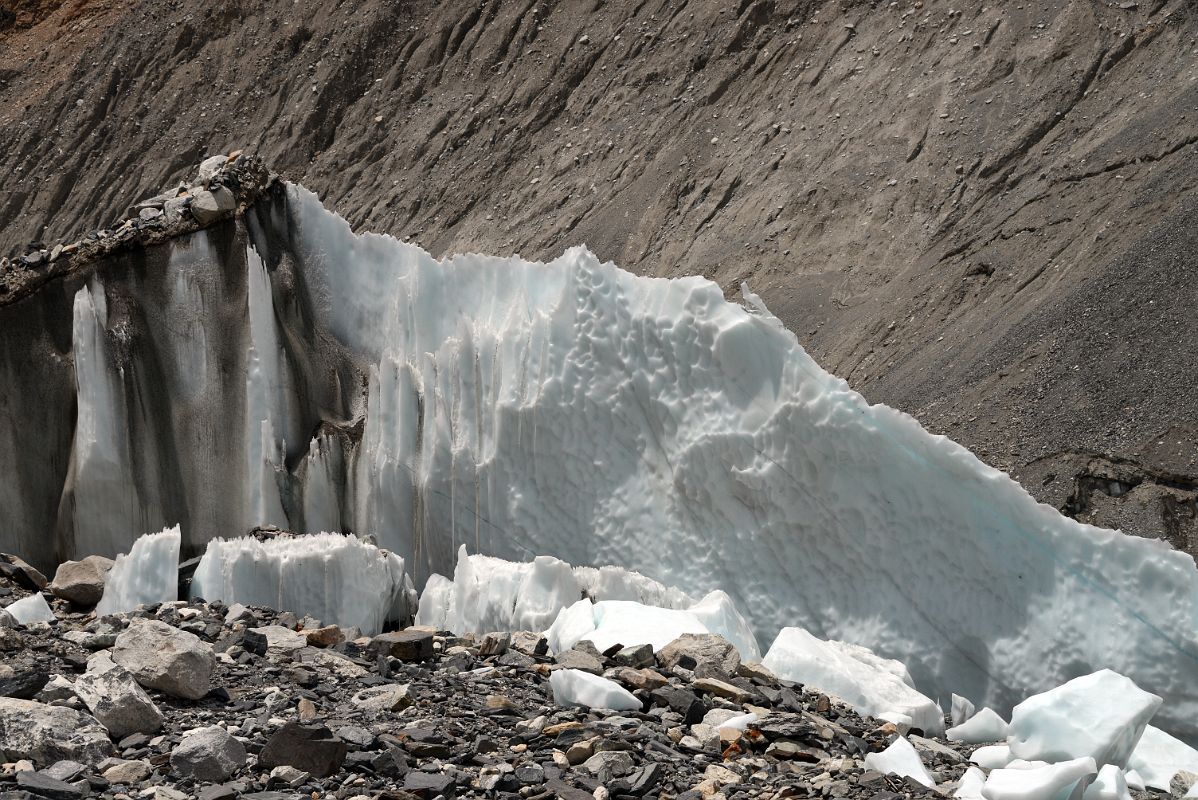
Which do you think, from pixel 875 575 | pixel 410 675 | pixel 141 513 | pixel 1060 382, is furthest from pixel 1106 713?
pixel 1060 382

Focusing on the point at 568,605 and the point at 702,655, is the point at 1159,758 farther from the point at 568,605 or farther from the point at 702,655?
the point at 568,605

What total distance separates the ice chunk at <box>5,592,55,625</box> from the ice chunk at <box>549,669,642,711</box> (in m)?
2.82

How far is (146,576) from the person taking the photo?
7.98 meters

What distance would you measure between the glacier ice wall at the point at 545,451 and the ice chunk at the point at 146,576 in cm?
100

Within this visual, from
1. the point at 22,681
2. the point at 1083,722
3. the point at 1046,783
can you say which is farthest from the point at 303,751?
the point at 1083,722

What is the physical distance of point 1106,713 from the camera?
599 cm

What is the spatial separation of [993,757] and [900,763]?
830 millimetres

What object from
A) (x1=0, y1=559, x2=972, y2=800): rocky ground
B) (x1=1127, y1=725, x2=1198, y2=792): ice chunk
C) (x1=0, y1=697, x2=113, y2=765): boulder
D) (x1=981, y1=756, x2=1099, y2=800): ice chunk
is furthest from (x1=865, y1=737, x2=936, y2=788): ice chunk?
(x1=0, y1=697, x2=113, y2=765): boulder

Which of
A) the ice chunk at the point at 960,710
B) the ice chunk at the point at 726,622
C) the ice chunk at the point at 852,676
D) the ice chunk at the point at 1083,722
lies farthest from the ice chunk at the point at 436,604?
the ice chunk at the point at 1083,722

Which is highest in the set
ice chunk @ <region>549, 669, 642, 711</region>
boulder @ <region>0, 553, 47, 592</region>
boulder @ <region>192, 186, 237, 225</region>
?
boulder @ <region>192, 186, 237, 225</region>

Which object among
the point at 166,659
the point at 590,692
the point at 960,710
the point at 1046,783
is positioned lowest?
the point at 960,710

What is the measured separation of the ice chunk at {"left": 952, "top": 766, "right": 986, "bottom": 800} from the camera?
526 centimetres

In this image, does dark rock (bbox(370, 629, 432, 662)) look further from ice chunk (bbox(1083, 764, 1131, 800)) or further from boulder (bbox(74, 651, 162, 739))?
ice chunk (bbox(1083, 764, 1131, 800))

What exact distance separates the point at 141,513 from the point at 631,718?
4.79 meters
